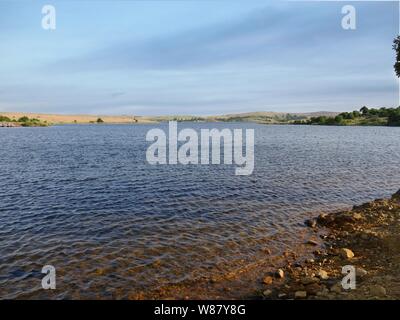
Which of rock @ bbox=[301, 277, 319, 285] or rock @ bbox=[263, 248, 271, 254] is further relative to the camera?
rock @ bbox=[263, 248, 271, 254]

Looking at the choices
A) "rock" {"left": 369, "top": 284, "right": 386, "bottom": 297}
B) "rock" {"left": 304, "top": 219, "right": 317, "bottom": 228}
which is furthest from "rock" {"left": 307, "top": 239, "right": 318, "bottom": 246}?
"rock" {"left": 369, "top": 284, "right": 386, "bottom": 297}

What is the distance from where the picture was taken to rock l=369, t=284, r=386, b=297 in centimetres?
1316

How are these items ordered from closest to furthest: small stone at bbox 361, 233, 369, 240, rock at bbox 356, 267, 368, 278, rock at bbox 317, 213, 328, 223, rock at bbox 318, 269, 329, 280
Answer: rock at bbox 356, 267, 368, 278 → rock at bbox 318, 269, 329, 280 → small stone at bbox 361, 233, 369, 240 → rock at bbox 317, 213, 328, 223

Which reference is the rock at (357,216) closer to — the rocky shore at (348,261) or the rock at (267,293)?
the rocky shore at (348,261)

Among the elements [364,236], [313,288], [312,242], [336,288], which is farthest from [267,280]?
[364,236]

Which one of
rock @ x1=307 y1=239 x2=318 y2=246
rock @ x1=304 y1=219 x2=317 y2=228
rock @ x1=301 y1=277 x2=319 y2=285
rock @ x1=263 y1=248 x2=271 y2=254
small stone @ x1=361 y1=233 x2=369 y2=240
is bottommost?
rock @ x1=263 y1=248 x2=271 y2=254

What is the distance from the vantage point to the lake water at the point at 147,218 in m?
17.7

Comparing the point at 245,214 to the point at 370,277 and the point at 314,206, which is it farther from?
the point at 370,277

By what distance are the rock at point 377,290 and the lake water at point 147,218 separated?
23.0 ft

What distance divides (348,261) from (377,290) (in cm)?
506

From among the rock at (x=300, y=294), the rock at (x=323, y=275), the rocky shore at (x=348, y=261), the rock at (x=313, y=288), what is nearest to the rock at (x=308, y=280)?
the rocky shore at (x=348, y=261)

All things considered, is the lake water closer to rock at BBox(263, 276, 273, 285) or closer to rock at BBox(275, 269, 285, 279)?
rock at BBox(263, 276, 273, 285)

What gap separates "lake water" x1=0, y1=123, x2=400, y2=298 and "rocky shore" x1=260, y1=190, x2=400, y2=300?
2476 mm
